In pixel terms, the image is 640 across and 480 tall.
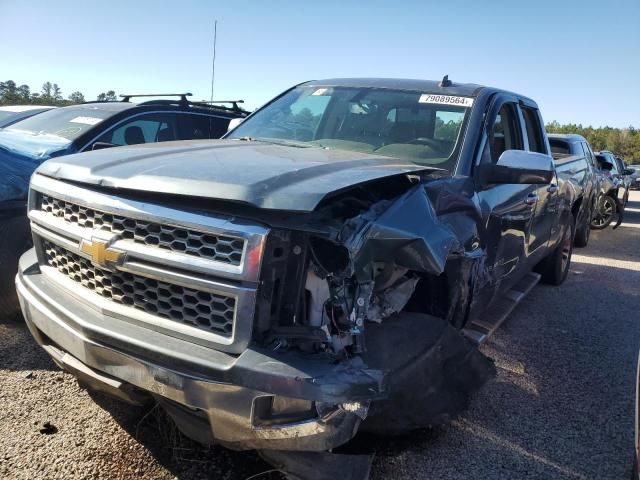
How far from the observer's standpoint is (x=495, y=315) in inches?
166

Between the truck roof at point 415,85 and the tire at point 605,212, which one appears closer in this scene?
the truck roof at point 415,85

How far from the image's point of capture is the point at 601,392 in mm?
3830

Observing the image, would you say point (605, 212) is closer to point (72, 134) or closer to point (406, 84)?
point (406, 84)

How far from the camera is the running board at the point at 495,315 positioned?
353 cm

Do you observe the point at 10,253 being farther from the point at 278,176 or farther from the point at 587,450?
the point at 587,450

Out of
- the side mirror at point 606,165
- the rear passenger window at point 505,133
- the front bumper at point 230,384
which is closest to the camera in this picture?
the front bumper at point 230,384

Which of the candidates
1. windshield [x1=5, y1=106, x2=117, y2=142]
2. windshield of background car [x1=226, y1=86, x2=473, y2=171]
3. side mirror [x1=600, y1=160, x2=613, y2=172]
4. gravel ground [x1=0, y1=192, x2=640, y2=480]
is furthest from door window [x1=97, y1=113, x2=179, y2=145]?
side mirror [x1=600, y1=160, x2=613, y2=172]

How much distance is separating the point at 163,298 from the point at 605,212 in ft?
42.8

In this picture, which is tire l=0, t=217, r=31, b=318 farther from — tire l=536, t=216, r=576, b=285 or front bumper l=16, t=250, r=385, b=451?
tire l=536, t=216, r=576, b=285

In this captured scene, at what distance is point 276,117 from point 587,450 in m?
2.98

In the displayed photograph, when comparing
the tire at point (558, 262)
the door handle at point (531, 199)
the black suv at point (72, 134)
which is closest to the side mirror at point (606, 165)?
the tire at point (558, 262)

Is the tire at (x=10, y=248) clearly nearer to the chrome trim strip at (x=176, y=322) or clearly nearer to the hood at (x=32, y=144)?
the hood at (x=32, y=144)

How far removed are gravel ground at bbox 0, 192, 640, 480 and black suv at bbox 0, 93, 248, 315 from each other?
2.42 ft

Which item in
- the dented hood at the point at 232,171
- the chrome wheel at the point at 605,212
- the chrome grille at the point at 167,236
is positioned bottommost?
the chrome wheel at the point at 605,212
